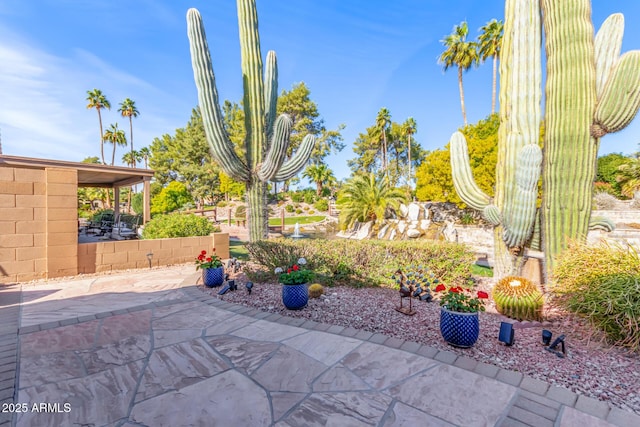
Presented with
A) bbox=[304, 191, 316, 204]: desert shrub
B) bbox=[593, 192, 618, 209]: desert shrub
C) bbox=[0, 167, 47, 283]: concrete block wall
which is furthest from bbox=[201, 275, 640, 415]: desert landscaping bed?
bbox=[304, 191, 316, 204]: desert shrub

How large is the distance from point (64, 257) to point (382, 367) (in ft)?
23.9

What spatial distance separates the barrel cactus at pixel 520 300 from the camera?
374 cm

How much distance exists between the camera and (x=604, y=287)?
313 centimetres

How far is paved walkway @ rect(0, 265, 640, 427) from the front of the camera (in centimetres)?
190

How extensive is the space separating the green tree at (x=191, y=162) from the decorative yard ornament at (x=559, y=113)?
29193 mm

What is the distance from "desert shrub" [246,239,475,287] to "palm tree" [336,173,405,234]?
9.93 m

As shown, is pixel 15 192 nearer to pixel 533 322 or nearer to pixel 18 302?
pixel 18 302

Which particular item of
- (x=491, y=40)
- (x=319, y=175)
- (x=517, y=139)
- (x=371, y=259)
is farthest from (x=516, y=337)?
(x=319, y=175)

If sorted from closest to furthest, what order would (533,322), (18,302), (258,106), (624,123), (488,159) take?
1. (533,322)
2. (624,123)
3. (18,302)
4. (258,106)
5. (488,159)

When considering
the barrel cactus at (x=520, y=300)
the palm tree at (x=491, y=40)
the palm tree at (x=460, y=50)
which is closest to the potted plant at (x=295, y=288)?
the barrel cactus at (x=520, y=300)

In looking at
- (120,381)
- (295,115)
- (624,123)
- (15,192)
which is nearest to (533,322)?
(624,123)

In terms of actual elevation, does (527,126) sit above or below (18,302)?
above

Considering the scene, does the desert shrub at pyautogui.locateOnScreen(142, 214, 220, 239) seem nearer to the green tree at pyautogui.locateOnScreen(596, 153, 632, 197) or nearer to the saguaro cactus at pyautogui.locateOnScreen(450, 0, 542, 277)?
the saguaro cactus at pyautogui.locateOnScreen(450, 0, 542, 277)

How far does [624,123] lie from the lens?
161 inches
